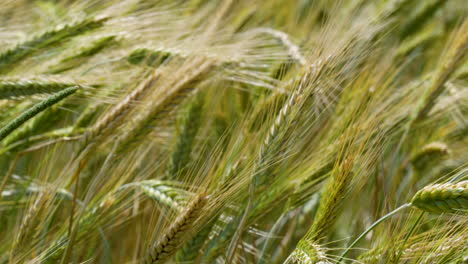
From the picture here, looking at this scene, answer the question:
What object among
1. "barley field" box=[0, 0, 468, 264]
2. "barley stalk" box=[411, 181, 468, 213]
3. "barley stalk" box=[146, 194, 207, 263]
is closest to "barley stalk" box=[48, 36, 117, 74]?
"barley field" box=[0, 0, 468, 264]

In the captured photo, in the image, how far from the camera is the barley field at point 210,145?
928 millimetres

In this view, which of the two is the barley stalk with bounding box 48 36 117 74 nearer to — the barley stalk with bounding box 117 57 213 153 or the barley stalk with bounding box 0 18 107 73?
the barley stalk with bounding box 0 18 107 73

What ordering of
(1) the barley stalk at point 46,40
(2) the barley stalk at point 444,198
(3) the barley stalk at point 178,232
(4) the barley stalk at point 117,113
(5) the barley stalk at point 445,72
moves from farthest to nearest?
(5) the barley stalk at point 445,72
(1) the barley stalk at point 46,40
(4) the barley stalk at point 117,113
(3) the barley stalk at point 178,232
(2) the barley stalk at point 444,198

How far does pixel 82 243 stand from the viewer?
1.06 meters

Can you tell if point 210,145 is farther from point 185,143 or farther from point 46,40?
point 46,40

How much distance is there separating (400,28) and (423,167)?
0.79 m

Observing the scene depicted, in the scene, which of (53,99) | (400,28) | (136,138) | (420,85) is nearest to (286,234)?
(136,138)

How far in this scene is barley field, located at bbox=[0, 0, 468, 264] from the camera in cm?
93

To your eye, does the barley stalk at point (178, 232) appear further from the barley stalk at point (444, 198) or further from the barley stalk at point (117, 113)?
the barley stalk at point (444, 198)

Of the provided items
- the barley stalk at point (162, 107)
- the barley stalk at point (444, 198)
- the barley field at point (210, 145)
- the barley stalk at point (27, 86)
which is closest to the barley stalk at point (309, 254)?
the barley field at point (210, 145)

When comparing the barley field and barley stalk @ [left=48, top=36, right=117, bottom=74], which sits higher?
barley stalk @ [left=48, top=36, right=117, bottom=74]

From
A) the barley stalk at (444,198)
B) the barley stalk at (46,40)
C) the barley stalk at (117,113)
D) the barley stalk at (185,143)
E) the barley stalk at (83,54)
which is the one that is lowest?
the barley stalk at (185,143)

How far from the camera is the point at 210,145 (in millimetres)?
1422

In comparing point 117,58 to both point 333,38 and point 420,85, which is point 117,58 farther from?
point 420,85
